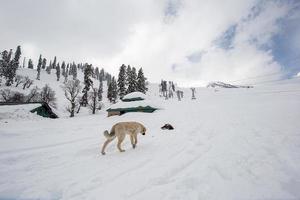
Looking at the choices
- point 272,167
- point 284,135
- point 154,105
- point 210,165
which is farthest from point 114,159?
point 154,105

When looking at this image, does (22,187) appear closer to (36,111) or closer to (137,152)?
(137,152)

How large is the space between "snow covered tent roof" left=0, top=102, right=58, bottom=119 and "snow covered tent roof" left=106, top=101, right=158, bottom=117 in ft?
40.1

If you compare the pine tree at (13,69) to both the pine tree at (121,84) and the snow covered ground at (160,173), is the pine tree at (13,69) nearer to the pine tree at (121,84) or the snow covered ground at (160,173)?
the pine tree at (121,84)

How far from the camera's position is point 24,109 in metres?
29.4

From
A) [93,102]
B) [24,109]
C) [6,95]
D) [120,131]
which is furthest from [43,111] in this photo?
[120,131]

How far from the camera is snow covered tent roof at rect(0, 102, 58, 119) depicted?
27641 millimetres

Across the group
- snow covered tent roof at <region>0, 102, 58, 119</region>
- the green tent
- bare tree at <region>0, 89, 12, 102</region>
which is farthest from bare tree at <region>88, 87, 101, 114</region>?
bare tree at <region>0, 89, 12, 102</region>

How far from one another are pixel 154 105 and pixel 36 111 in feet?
68.6

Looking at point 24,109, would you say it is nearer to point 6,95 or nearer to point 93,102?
point 6,95

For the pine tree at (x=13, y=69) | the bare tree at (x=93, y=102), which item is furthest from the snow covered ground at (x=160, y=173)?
the pine tree at (x=13, y=69)

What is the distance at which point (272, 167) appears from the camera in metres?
4.84

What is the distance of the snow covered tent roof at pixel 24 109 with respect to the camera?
27641 millimetres

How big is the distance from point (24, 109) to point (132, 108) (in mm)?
18016

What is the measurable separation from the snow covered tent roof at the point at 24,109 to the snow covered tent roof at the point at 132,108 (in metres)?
12.2
